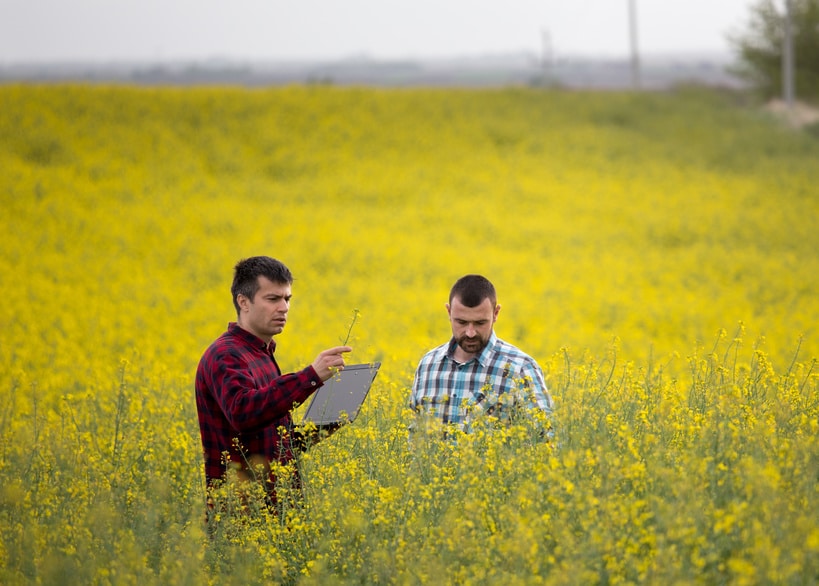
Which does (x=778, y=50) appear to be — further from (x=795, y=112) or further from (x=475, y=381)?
(x=475, y=381)

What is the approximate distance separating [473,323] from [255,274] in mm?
1023

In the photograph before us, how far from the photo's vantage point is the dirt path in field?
3459 centimetres

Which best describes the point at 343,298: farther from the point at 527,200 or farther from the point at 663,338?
the point at 527,200

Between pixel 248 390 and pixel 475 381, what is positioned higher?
pixel 248 390

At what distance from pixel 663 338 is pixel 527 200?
12.4m

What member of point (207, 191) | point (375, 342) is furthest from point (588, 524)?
point (207, 191)

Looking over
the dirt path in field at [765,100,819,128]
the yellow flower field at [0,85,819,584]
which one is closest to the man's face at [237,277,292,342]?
the yellow flower field at [0,85,819,584]

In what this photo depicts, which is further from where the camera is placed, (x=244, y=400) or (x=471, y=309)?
(x=471, y=309)

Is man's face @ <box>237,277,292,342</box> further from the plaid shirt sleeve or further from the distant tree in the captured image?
the distant tree

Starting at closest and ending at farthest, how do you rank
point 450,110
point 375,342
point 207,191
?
point 375,342, point 207,191, point 450,110

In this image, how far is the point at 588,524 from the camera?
286cm

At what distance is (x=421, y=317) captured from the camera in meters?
13.6

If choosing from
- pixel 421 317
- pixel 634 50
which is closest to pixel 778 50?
pixel 634 50

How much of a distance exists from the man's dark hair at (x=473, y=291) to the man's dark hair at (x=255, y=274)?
78 cm
